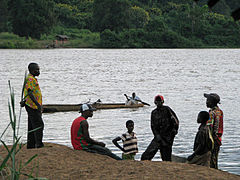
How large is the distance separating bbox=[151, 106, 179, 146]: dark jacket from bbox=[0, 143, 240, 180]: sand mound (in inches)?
26.7

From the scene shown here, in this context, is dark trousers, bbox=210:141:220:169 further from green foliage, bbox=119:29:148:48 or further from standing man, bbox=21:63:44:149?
green foliage, bbox=119:29:148:48

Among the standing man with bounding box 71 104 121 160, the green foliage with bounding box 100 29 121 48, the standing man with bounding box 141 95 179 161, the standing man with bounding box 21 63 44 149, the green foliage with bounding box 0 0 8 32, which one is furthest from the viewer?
the green foliage with bounding box 0 0 8 32

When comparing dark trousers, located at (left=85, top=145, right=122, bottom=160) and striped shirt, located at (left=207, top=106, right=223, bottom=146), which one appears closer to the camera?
striped shirt, located at (left=207, top=106, right=223, bottom=146)

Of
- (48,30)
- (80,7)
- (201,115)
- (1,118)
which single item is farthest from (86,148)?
(80,7)

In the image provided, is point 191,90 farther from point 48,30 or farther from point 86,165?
point 48,30

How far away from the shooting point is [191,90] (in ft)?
107

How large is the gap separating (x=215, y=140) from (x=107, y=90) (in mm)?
26033

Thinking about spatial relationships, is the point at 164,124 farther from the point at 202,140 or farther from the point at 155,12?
the point at 155,12

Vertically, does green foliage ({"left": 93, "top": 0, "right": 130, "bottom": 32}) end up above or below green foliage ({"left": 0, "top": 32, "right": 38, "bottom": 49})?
above

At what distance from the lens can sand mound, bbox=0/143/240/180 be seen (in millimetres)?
6289

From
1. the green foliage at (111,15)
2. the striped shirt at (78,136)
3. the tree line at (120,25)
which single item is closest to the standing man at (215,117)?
the striped shirt at (78,136)

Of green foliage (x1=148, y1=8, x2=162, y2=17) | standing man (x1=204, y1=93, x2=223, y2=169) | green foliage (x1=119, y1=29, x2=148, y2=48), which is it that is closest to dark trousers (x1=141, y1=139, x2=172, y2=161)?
standing man (x1=204, y1=93, x2=223, y2=169)

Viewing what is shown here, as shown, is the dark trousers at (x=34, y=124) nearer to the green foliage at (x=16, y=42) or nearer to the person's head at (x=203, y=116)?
the person's head at (x=203, y=116)

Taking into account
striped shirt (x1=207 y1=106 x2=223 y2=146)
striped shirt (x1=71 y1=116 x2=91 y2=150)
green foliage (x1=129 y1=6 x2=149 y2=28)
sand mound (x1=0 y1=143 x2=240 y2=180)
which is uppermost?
green foliage (x1=129 y1=6 x2=149 y2=28)
